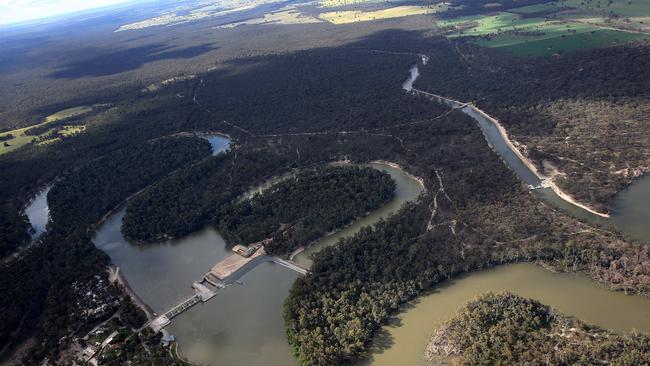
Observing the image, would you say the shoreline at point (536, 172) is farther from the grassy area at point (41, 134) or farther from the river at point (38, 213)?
the grassy area at point (41, 134)

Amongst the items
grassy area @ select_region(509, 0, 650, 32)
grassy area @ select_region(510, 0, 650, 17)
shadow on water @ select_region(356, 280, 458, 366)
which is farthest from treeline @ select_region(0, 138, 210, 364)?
grassy area @ select_region(510, 0, 650, 17)

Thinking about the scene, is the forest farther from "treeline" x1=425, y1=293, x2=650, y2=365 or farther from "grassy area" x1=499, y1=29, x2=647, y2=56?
"grassy area" x1=499, y1=29, x2=647, y2=56

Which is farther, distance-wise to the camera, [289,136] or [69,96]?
[69,96]

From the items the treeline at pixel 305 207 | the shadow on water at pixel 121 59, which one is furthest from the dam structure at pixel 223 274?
the shadow on water at pixel 121 59

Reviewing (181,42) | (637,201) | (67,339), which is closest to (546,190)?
(637,201)

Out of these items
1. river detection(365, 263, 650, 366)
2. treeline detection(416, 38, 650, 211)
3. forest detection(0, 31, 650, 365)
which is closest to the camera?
river detection(365, 263, 650, 366)

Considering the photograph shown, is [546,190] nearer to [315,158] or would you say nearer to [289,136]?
[315,158]
